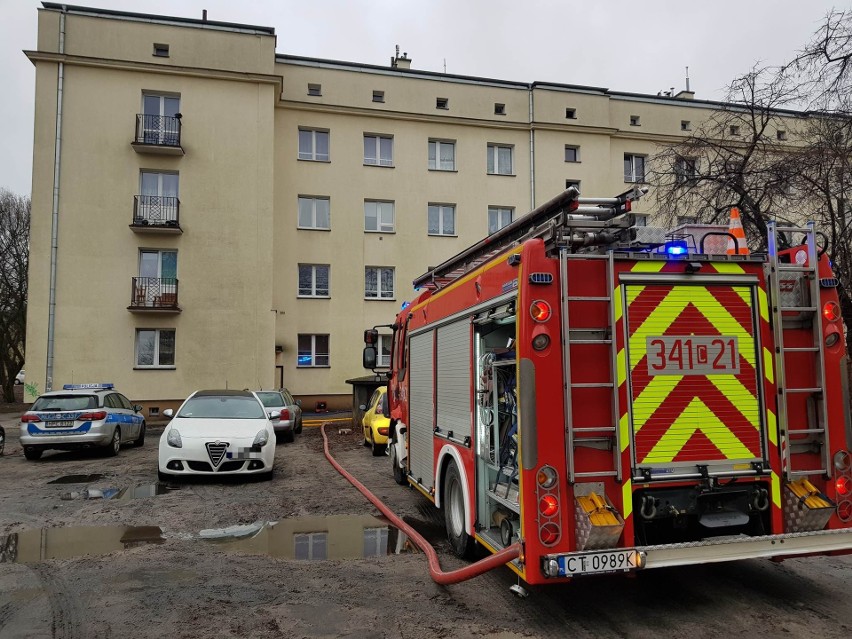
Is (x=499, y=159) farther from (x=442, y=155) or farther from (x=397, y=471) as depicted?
(x=397, y=471)

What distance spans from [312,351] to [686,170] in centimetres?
1641

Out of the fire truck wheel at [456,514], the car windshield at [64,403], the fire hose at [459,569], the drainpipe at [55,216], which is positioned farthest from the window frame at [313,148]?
the fire truck wheel at [456,514]

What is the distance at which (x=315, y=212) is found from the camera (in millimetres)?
26469

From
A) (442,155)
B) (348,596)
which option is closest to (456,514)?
(348,596)

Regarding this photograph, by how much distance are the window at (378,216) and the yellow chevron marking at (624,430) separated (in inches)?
916

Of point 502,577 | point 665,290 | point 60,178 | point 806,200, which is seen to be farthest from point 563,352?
point 60,178

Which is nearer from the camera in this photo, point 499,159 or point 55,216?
point 55,216

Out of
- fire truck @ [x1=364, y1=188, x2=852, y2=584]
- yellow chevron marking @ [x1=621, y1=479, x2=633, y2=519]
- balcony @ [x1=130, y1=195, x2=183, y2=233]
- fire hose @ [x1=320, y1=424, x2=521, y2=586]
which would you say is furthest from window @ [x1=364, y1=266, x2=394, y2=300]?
yellow chevron marking @ [x1=621, y1=479, x2=633, y2=519]

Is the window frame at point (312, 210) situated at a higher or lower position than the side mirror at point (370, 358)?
higher

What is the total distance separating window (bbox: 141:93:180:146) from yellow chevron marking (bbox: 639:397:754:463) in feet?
76.0

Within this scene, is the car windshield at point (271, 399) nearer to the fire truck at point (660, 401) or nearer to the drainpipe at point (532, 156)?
the fire truck at point (660, 401)

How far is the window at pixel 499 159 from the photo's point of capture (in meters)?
28.6

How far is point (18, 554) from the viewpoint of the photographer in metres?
6.12

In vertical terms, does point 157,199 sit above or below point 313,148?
below
